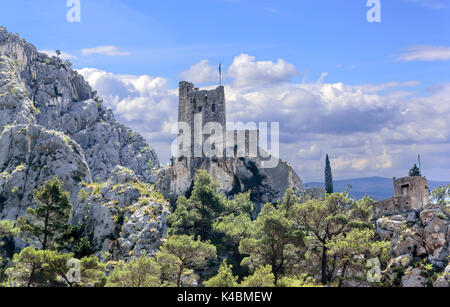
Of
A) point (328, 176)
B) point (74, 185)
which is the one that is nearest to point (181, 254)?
point (74, 185)

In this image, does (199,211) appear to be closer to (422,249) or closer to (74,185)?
(74,185)

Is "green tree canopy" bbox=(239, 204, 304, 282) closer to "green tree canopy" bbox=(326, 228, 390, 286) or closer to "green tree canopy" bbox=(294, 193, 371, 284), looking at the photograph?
"green tree canopy" bbox=(294, 193, 371, 284)

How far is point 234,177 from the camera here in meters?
98.8

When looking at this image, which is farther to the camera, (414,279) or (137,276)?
(137,276)

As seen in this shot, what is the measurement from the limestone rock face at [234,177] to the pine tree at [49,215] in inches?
1636

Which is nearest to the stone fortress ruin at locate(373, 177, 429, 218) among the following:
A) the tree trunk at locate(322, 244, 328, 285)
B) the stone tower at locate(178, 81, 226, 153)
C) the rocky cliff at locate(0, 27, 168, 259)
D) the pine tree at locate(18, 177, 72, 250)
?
the tree trunk at locate(322, 244, 328, 285)

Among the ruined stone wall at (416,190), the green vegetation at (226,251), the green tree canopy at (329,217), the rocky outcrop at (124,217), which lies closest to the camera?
the green vegetation at (226,251)

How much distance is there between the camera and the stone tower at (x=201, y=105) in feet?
342

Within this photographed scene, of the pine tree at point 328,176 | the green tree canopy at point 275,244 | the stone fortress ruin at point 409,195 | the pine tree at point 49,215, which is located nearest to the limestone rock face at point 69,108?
the pine tree at point 328,176

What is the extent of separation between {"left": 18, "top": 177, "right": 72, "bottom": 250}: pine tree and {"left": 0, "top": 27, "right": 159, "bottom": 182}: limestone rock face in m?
98.4

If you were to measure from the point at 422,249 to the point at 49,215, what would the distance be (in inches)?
1772

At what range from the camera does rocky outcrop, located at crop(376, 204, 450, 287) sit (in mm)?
48844

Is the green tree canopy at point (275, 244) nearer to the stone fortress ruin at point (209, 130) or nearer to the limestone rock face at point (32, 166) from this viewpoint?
the limestone rock face at point (32, 166)
